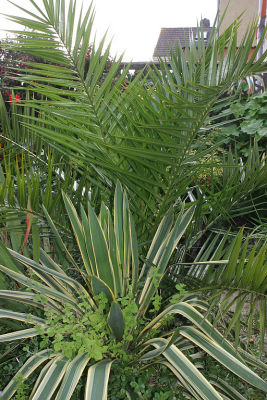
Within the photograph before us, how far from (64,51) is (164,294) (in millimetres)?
1028

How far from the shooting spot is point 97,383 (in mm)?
1082

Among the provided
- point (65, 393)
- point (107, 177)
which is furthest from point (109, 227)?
point (65, 393)

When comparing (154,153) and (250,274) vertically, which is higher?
(154,153)

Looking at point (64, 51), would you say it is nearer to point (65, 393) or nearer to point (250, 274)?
A: point (250, 274)

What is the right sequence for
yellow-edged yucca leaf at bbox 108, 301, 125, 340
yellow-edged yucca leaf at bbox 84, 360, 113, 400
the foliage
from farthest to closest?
1. the foliage
2. yellow-edged yucca leaf at bbox 108, 301, 125, 340
3. yellow-edged yucca leaf at bbox 84, 360, 113, 400

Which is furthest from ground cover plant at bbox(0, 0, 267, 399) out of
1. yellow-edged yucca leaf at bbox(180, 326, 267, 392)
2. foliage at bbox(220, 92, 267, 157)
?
foliage at bbox(220, 92, 267, 157)

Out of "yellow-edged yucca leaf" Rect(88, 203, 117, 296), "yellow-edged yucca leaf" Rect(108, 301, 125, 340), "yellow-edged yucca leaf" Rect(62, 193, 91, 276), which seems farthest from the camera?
"yellow-edged yucca leaf" Rect(62, 193, 91, 276)

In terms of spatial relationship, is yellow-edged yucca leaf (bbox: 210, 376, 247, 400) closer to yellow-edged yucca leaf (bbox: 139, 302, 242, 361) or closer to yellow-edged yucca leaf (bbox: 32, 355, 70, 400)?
yellow-edged yucca leaf (bbox: 139, 302, 242, 361)

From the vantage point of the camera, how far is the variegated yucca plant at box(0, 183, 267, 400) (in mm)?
1135

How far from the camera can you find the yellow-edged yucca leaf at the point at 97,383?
1044 mm

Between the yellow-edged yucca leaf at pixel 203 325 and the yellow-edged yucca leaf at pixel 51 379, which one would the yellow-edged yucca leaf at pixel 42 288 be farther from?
the yellow-edged yucca leaf at pixel 203 325

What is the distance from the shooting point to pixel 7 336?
1.24 metres

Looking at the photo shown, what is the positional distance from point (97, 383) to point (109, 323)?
21 cm

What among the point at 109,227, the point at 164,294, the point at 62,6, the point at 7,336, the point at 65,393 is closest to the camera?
the point at 65,393
